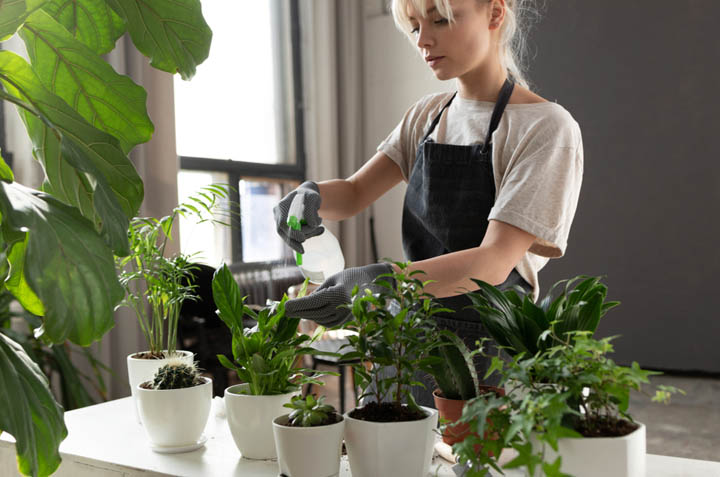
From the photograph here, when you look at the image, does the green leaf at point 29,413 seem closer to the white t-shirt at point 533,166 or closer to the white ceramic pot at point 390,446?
the white ceramic pot at point 390,446

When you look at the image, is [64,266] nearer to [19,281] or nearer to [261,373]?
[19,281]

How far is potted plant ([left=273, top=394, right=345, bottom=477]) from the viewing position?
896 millimetres

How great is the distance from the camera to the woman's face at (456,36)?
146cm

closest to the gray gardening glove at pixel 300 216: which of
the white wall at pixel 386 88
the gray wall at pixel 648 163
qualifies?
the gray wall at pixel 648 163

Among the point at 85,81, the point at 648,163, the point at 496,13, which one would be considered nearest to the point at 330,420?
the point at 85,81

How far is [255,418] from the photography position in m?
1.04

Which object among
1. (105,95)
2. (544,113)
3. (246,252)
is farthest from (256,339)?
(246,252)

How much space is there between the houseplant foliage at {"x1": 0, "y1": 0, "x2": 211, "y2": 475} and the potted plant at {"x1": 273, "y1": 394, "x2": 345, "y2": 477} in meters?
0.28

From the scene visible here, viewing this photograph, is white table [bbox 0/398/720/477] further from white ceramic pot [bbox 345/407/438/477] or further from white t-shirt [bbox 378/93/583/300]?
white t-shirt [bbox 378/93/583/300]

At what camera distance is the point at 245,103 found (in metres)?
4.31

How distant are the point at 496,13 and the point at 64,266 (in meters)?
1.18

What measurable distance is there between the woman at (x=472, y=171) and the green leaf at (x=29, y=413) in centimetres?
67

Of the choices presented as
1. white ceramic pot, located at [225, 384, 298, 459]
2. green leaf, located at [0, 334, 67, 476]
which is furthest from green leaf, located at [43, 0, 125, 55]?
white ceramic pot, located at [225, 384, 298, 459]

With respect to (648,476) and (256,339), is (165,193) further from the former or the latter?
(648,476)
